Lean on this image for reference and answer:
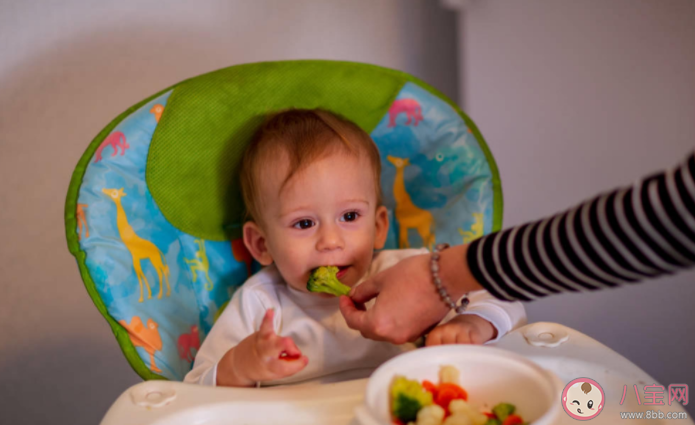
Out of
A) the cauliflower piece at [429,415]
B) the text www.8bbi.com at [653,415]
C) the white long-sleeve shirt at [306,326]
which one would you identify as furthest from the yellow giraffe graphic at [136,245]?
the text www.8bbi.com at [653,415]

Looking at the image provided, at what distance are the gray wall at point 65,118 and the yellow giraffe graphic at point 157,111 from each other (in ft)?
1.91

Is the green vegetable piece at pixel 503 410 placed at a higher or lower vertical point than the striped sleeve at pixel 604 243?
lower

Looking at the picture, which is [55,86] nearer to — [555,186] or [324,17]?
[324,17]

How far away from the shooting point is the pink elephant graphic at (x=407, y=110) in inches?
43.1

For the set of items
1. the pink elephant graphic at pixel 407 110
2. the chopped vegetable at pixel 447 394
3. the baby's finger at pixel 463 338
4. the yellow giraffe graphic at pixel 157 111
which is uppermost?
the yellow giraffe graphic at pixel 157 111

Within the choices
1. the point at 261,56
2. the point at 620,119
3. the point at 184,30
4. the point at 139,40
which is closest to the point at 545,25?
the point at 620,119

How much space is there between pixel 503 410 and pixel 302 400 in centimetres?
25

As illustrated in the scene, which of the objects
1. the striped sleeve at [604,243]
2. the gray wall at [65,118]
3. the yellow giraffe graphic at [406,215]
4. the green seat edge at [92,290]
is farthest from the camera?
the gray wall at [65,118]

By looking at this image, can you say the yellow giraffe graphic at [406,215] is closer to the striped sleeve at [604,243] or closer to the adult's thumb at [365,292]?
the adult's thumb at [365,292]

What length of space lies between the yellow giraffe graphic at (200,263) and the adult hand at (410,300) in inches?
15.1

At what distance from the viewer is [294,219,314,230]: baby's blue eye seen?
97 cm

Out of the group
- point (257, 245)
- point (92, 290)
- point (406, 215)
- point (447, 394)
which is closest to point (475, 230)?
point (406, 215)

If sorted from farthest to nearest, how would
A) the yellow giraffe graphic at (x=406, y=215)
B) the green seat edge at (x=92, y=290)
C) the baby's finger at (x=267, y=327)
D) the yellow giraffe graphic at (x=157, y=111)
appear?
the yellow giraffe graphic at (x=406, y=215) < the yellow giraffe graphic at (x=157, y=111) < the green seat edge at (x=92, y=290) < the baby's finger at (x=267, y=327)

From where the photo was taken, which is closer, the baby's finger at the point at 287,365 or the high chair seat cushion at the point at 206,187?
the baby's finger at the point at 287,365
